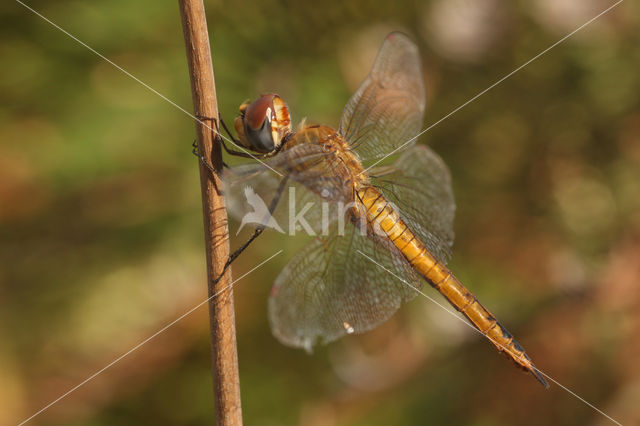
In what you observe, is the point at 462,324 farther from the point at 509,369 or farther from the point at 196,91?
the point at 196,91

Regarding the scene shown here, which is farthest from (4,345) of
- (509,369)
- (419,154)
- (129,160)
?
(509,369)

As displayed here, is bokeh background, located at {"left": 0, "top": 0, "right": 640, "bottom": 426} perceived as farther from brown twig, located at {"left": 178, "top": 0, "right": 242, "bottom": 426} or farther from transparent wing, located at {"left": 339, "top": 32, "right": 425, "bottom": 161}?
brown twig, located at {"left": 178, "top": 0, "right": 242, "bottom": 426}

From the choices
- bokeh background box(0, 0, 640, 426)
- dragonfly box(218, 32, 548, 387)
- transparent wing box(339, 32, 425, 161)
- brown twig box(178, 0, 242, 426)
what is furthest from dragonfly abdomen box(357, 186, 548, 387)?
bokeh background box(0, 0, 640, 426)

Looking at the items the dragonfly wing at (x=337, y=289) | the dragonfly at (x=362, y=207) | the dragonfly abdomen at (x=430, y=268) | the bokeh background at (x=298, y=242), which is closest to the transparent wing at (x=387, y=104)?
the dragonfly at (x=362, y=207)

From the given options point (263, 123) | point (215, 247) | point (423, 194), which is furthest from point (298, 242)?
point (215, 247)

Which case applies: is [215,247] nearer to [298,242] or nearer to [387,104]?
[387,104]

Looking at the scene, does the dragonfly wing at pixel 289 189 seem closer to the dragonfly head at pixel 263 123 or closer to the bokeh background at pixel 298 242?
the dragonfly head at pixel 263 123
